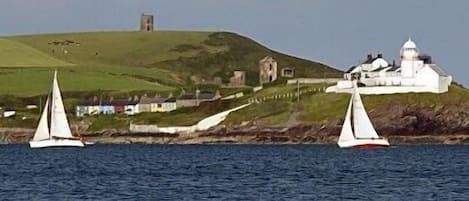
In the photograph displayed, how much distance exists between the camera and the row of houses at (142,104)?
6422 inches

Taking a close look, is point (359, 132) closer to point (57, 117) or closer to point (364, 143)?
point (364, 143)

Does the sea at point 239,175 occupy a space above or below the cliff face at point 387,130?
below

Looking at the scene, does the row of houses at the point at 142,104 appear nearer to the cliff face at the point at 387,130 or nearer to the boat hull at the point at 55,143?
the cliff face at the point at 387,130

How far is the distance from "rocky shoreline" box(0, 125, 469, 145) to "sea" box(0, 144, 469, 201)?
Answer: 49.9 ft

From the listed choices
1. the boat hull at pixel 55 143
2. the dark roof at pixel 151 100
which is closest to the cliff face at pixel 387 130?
the boat hull at pixel 55 143

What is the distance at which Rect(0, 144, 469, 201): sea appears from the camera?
197ft

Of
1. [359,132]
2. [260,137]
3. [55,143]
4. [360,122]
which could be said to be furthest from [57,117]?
[360,122]

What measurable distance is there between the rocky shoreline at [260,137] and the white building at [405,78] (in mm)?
10831

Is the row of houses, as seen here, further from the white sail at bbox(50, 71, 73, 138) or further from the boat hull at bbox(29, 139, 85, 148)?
the white sail at bbox(50, 71, 73, 138)

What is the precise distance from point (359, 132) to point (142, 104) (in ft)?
174

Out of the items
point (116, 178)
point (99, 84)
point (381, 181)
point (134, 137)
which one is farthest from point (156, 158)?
point (99, 84)

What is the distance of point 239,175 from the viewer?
247 ft

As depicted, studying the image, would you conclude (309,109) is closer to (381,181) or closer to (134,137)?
(134,137)

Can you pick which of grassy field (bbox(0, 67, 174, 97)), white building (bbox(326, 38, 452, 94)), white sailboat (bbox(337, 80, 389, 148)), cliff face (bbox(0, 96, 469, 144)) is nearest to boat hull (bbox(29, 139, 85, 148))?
cliff face (bbox(0, 96, 469, 144))
